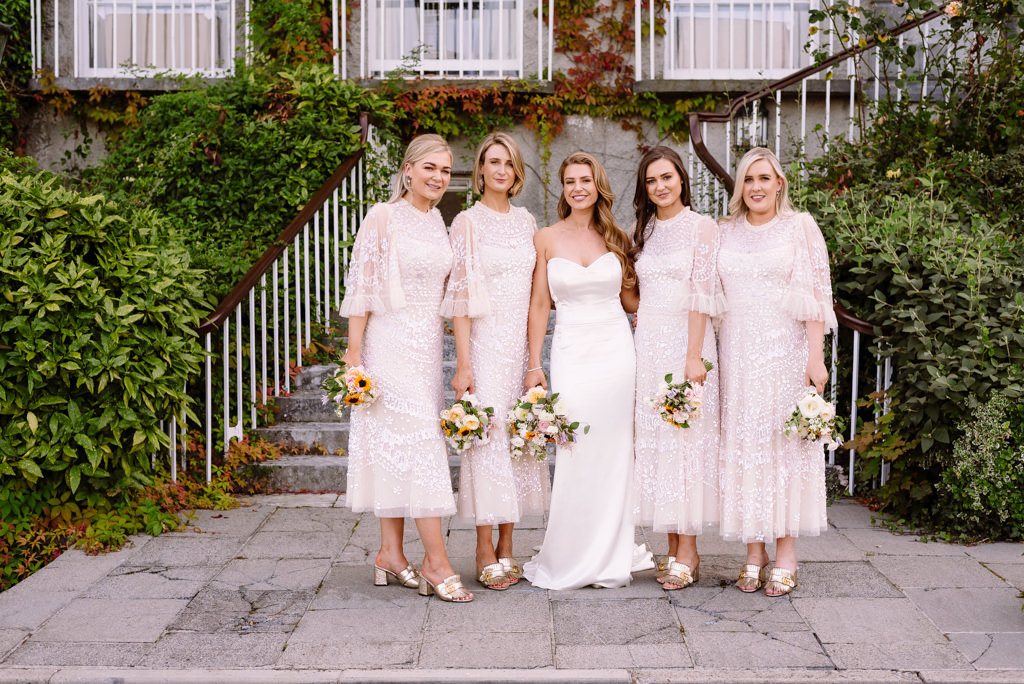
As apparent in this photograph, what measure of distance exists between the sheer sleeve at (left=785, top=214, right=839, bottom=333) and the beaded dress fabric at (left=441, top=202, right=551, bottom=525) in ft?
3.73

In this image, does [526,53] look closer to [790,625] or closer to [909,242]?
[909,242]

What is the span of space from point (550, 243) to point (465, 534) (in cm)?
168

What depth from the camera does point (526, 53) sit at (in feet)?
29.6

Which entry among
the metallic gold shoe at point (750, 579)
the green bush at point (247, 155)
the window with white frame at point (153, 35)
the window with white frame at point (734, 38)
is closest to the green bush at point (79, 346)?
the green bush at point (247, 155)

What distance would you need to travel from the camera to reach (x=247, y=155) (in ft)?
24.7

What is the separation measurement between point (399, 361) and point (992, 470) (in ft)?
9.42

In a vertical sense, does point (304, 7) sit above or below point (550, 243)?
above

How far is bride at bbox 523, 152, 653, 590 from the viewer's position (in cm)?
421

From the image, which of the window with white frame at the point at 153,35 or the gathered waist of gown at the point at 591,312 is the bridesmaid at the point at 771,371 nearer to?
the gathered waist of gown at the point at 591,312

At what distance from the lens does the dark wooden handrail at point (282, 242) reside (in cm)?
555

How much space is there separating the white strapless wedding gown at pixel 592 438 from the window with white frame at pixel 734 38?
5.42 meters

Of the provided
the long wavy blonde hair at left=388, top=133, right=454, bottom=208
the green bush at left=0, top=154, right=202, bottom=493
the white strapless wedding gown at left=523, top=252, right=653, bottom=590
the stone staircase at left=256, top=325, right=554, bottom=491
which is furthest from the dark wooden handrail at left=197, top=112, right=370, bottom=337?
the white strapless wedding gown at left=523, top=252, right=653, bottom=590

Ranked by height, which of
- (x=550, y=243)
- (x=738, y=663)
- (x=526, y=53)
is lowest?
(x=738, y=663)

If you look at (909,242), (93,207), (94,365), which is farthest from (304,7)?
(909,242)
